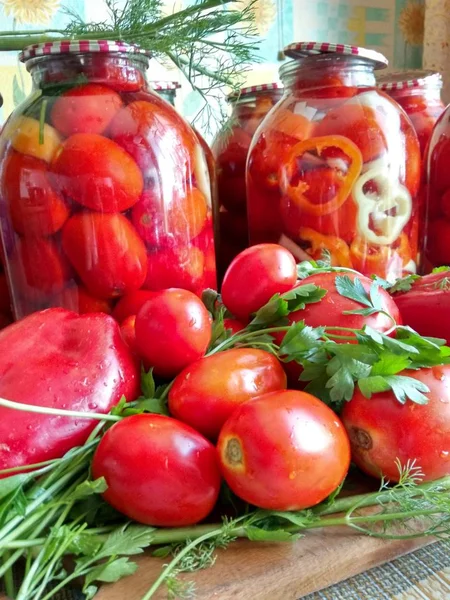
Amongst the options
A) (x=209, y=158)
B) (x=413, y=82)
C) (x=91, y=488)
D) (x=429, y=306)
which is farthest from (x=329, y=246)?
(x=91, y=488)

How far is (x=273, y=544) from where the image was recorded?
443mm

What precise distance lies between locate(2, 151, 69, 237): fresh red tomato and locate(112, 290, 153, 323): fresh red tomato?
0.38 ft

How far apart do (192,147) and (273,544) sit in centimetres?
54

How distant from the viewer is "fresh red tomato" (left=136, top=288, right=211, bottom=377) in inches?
21.4

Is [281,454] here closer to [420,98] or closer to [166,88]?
[166,88]

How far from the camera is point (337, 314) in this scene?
591 millimetres

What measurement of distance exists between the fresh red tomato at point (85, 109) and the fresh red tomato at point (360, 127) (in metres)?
0.30

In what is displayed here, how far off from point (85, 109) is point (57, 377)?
34 cm

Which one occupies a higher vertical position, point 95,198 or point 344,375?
point 95,198

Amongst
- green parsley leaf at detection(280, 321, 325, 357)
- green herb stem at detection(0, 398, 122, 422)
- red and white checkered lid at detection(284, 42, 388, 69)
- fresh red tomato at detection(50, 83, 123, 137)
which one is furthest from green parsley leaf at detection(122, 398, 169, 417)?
red and white checkered lid at detection(284, 42, 388, 69)

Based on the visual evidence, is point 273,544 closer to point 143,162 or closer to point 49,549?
point 49,549

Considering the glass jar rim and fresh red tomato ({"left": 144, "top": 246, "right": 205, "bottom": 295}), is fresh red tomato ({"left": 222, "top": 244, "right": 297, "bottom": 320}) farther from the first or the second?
the glass jar rim

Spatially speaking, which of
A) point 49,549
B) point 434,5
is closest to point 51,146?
point 49,549

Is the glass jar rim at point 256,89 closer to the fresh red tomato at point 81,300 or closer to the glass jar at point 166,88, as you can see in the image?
the glass jar at point 166,88
